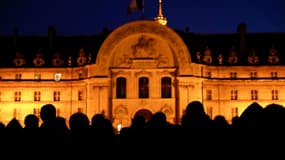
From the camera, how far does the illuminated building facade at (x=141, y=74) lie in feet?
193

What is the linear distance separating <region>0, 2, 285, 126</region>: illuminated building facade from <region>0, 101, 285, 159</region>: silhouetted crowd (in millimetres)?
49403

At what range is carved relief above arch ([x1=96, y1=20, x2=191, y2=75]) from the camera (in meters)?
58.9

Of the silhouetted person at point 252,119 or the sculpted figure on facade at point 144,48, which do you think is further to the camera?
the sculpted figure on facade at point 144,48

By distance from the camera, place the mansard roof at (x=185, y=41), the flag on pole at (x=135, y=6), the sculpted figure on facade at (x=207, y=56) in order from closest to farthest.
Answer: the flag on pole at (x=135, y=6) → the sculpted figure on facade at (x=207, y=56) → the mansard roof at (x=185, y=41)

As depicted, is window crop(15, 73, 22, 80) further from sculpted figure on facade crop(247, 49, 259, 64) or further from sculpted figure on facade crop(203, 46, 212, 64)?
sculpted figure on facade crop(247, 49, 259, 64)

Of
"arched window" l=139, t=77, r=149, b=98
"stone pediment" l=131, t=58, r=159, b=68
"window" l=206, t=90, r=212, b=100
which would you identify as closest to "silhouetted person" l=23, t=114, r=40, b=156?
"arched window" l=139, t=77, r=149, b=98

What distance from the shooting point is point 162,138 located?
7.60 metres

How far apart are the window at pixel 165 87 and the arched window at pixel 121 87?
4.68 metres

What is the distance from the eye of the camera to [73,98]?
62750 mm

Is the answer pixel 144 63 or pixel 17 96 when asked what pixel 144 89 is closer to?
pixel 144 63

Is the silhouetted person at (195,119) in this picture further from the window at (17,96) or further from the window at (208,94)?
the window at (17,96)

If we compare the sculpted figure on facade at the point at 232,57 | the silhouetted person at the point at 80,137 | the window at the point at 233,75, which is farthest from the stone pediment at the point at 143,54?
the silhouetted person at the point at 80,137

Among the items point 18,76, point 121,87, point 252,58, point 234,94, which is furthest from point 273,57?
point 18,76

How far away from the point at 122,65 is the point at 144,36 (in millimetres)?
4496
